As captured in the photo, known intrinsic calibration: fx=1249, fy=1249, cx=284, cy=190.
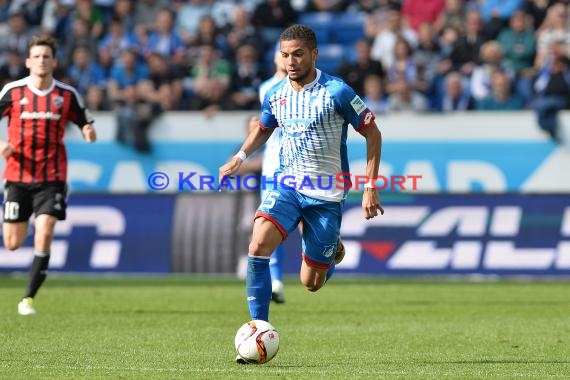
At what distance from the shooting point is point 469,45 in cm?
2184

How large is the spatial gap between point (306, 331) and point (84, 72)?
43.3ft

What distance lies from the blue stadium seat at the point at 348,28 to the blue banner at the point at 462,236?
21.3ft

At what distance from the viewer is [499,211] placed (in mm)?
18156

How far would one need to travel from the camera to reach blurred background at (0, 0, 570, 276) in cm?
1831

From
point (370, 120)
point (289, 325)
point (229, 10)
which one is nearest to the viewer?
point (370, 120)

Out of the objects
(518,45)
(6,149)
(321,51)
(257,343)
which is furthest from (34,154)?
(321,51)

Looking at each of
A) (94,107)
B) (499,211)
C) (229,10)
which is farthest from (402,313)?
(229,10)

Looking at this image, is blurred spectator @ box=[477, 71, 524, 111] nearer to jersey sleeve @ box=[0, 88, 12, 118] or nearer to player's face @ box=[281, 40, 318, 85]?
jersey sleeve @ box=[0, 88, 12, 118]

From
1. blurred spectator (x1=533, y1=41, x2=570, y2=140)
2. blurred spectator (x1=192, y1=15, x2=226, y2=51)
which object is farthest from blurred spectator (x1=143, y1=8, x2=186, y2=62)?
blurred spectator (x1=533, y1=41, x2=570, y2=140)

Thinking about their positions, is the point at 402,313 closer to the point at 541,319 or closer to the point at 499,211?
the point at 541,319

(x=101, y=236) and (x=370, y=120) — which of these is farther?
(x=101, y=236)

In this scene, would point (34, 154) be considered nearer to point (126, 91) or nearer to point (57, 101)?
point (57, 101)

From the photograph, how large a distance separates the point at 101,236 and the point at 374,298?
18.5 ft

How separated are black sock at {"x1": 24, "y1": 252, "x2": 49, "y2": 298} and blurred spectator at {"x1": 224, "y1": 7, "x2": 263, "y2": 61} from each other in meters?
10.9
